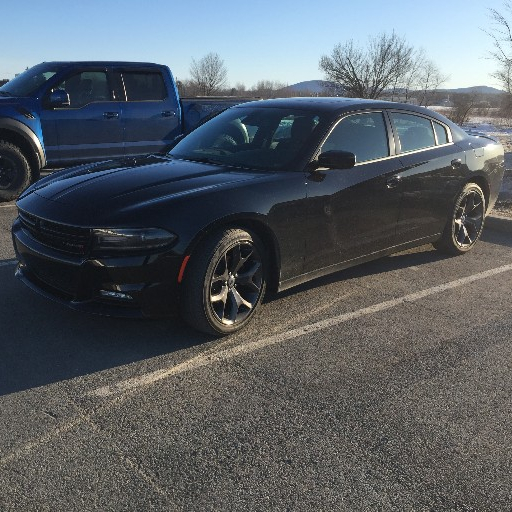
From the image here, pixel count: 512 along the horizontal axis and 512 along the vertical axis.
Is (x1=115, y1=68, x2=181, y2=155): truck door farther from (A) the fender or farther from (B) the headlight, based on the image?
(B) the headlight

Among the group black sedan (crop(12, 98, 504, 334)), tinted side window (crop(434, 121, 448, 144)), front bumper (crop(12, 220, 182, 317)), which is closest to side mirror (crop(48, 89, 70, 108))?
black sedan (crop(12, 98, 504, 334))

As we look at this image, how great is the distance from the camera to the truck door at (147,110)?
8664mm

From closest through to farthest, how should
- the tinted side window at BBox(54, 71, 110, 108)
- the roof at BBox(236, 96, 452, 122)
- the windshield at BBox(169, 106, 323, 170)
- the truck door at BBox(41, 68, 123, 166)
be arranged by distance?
the windshield at BBox(169, 106, 323, 170)
the roof at BBox(236, 96, 452, 122)
the truck door at BBox(41, 68, 123, 166)
the tinted side window at BBox(54, 71, 110, 108)

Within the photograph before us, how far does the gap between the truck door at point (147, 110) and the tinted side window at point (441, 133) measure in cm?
443

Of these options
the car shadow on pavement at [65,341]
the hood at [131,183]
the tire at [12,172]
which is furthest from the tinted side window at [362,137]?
the tire at [12,172]

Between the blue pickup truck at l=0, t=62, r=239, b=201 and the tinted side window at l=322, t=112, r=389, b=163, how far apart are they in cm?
460

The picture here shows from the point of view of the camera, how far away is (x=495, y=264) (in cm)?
598

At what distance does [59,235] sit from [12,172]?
4799mm

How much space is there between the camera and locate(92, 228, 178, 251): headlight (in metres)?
3.48

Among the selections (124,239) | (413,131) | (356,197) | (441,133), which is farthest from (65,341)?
(441,133)

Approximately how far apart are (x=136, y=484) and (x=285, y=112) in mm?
3381

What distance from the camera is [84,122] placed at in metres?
8.27

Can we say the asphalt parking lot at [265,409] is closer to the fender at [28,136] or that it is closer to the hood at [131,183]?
the hood at [131,183]

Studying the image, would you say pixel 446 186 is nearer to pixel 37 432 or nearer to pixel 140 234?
pixel 140 234
